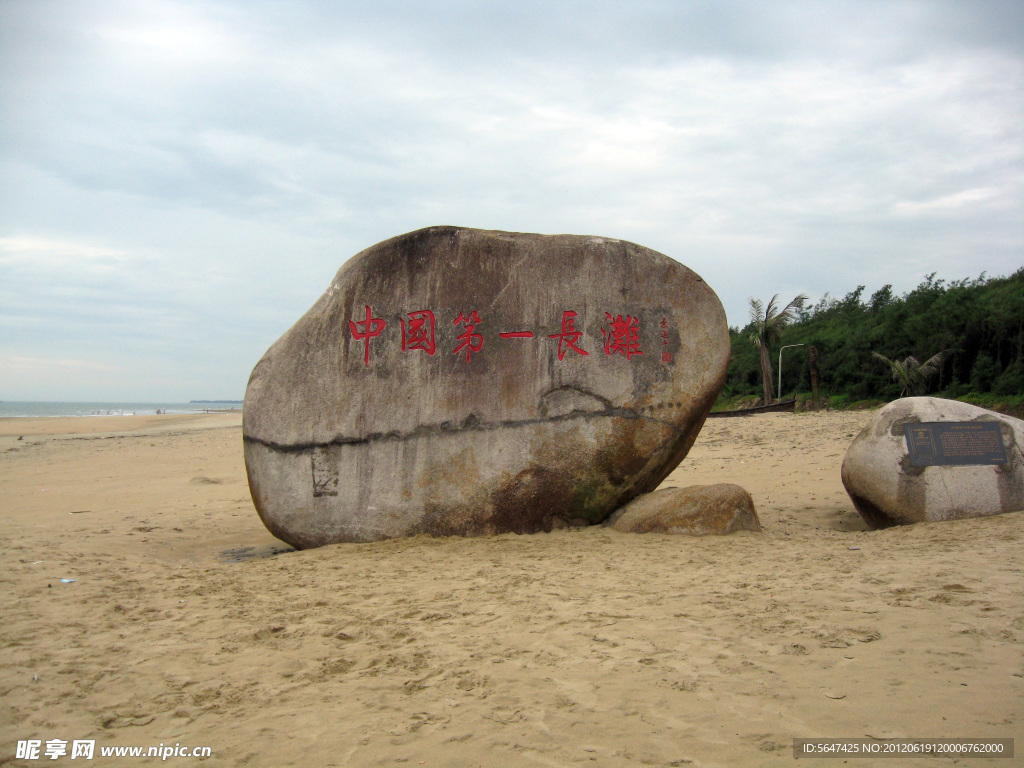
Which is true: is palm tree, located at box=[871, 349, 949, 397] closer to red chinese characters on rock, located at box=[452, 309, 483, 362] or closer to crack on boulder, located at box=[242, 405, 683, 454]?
crack on boulder, located at box=[242, 405, 683, 454]

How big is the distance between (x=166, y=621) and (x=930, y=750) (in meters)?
3.63

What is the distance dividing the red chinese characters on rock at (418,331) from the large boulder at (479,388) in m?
0.01

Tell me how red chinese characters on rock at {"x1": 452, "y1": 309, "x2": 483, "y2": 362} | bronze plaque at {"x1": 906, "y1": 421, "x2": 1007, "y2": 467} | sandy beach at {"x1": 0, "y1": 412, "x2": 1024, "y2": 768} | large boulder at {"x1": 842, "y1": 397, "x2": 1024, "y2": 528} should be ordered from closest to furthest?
sandy beach at {"x1": 0, "y1": 412, "x2": 1024, "y2": 768}, large boulder at {"x1": 842, "y1": 397, "x2": 1024, "y2": 528}, bronze plaque at {"x1": 906, "y1": 421, "x2": 1007, "y2": 467}, red chinese characters on rock at {"x1": 452, "y1": 309, "x2": 483, "y2": 362}

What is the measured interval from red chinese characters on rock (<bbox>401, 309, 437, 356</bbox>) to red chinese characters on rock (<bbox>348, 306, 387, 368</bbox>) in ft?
0.68

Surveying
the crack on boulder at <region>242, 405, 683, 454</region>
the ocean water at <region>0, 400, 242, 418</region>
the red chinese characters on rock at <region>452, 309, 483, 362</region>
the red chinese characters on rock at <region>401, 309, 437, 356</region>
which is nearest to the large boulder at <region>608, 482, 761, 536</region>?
Result: the crack on boulder at <region>242, 405, 683, 454</region>

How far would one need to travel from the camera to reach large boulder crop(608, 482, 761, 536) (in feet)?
18.7

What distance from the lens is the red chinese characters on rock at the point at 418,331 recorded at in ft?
19.9

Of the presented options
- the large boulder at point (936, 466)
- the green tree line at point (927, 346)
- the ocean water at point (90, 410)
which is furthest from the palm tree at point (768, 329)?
the ocean water at point (90, 410)

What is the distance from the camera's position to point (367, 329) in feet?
19.9

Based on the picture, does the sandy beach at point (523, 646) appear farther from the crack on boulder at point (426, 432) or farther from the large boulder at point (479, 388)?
the crack on boulder at point (426, 432)

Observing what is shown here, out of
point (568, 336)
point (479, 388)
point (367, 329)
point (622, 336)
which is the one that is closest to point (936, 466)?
point (622, 336)

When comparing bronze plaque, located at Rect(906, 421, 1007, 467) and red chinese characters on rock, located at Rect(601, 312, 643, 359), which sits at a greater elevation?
red chinese characters on rock, located at Rect(601, 312, 643, 359)

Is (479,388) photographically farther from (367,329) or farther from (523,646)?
(523,646)

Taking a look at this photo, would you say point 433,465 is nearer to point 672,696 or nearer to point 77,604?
point 77,604
